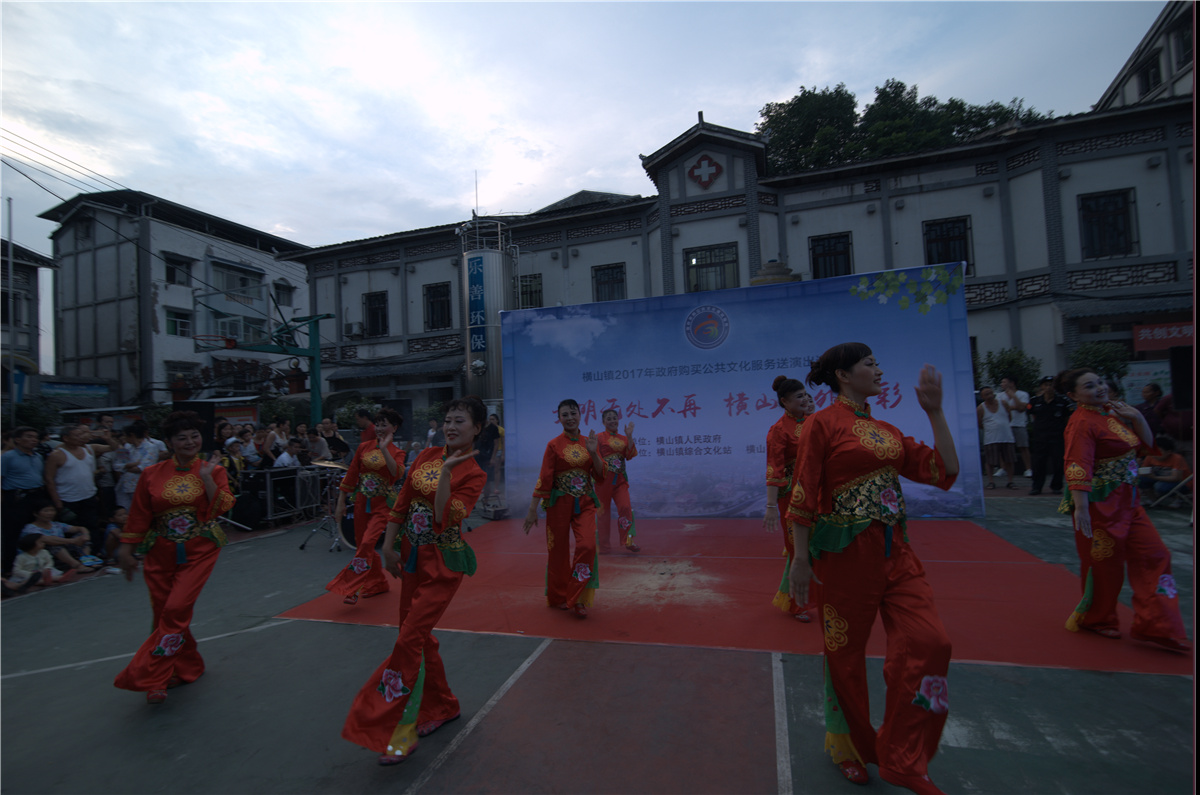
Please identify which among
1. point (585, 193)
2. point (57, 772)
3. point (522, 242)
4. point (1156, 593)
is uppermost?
point (585, 193)

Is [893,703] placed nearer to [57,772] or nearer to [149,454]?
[57,772]

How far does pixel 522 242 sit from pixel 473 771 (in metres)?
16.0

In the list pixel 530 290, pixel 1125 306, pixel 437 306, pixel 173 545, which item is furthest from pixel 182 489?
pixel 1125 306

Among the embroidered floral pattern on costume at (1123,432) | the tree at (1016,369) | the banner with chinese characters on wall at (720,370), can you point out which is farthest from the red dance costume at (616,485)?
the tree at (1016,369)

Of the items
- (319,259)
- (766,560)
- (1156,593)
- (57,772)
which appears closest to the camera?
(57,772)

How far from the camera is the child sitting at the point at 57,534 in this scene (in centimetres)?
666

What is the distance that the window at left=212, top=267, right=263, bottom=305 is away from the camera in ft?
74.3

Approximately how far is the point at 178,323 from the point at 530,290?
45.0 feet

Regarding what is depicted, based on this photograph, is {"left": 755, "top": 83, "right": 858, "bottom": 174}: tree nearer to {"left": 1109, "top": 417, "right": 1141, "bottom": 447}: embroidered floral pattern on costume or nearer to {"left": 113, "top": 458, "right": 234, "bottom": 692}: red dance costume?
{"left": 1109, "top": 417, "right": 1141, "bottom": 447}: embroidered floral pattern on costume

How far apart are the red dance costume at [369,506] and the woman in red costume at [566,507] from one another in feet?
4.75

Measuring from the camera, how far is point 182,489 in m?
3.83

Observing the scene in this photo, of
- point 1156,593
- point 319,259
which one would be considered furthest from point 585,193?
point 1156,593

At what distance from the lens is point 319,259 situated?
19.2 metres

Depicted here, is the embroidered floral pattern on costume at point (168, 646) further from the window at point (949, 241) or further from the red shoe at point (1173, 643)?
the window at point (949, 241)
